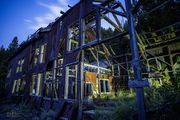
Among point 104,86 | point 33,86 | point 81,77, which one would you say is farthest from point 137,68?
point 33,86

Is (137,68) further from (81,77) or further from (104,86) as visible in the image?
(104,86)

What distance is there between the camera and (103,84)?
13.1m

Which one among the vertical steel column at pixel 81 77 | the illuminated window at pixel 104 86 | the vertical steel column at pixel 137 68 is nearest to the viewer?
the vertical steel column at pixel 137 68

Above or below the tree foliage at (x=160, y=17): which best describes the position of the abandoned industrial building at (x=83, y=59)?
below

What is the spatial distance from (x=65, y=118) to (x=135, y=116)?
16.0 feet

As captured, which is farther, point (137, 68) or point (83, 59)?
point (83, 59)

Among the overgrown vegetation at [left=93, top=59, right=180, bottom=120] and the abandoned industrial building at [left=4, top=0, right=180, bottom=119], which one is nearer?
the overgrown vegetation at [left=93, top=59, right=180, bottom=120]

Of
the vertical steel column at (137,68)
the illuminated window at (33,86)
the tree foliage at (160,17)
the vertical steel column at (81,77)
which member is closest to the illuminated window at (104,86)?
the vertical steel column at (81,77)

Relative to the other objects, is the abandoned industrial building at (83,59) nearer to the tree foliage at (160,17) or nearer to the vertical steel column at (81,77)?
the vertical steel column at (81,77)

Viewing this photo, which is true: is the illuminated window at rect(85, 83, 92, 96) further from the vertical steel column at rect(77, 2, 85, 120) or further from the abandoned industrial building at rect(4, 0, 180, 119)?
the vertical steel column at rect(77, 2, 85, 120)

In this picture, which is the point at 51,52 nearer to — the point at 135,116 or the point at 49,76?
the point at 49,76

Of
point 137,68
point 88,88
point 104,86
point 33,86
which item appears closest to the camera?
point 137,68

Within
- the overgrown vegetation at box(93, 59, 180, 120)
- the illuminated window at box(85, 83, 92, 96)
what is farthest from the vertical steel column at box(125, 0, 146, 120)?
the illuminated window at box(85, 83, 92, 96)

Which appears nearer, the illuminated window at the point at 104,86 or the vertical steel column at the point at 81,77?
the vertical steel column at the point at 81,77
